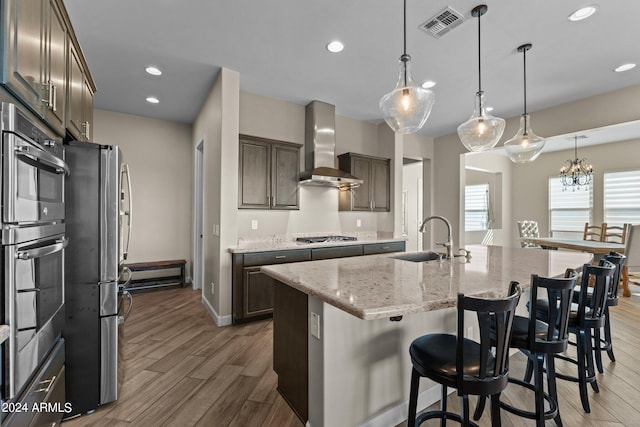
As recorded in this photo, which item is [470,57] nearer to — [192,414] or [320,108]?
[320,108]

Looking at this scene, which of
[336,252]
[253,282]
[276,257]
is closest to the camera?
[253,282]

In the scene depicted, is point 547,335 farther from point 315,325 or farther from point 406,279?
point 315,325

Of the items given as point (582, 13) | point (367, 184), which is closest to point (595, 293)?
point (582, 13)

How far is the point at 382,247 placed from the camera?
14.6 ft

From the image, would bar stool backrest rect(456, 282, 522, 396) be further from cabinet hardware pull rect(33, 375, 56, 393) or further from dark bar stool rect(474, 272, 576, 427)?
cabinet hardware pull rect(33, 375, 56, 393)

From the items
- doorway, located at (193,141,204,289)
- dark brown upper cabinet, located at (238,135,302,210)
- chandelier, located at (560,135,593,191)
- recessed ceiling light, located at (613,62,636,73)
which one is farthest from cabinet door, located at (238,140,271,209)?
chandelier, located at (560,135,593,191)

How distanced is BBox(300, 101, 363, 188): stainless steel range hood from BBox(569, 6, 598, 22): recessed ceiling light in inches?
105

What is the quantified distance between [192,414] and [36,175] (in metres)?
1.64

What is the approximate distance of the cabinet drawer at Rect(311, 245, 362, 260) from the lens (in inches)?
149

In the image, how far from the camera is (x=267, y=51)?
298 centimetres

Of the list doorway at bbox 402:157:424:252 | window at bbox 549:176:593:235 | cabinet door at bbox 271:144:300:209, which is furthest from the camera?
doorway at bbox 402:157:424:252

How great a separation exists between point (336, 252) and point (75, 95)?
3062 millimetres

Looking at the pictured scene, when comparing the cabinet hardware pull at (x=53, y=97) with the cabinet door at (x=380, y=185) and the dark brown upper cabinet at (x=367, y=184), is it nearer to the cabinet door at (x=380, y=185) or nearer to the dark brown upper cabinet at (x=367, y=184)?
the dark brown upper cabinet at (x=367, y=184)

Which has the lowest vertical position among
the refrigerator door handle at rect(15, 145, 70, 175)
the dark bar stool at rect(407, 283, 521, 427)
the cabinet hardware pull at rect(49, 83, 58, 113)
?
the dark bar stool at rect(407, 283, 521, 427)
